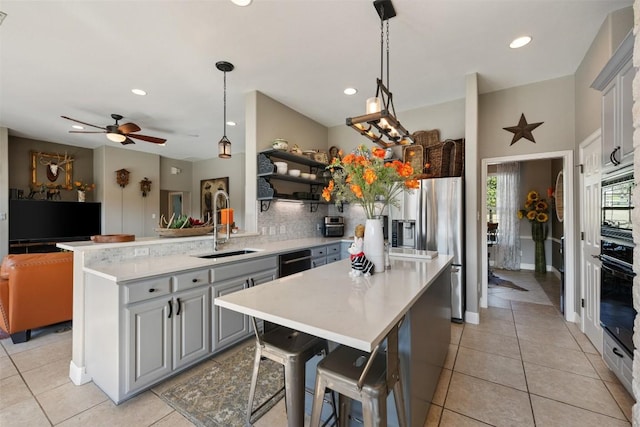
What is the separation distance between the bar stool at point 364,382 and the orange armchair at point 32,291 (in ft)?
10.4

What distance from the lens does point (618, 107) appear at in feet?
5.82

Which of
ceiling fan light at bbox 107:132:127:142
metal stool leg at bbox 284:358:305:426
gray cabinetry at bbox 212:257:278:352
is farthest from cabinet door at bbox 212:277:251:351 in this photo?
ceiling fan light at bbox 107:132:127:142

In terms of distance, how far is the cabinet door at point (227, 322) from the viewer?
7.84ft

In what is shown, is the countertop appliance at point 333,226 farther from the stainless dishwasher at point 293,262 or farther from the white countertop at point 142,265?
the white countertop at point 142,265

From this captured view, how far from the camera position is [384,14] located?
219 cm

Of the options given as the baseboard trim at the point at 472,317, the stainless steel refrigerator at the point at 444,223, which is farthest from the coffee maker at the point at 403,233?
the baseboard trim at the point at 472,317

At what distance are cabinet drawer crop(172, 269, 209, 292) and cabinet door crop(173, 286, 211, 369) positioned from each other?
45 mm

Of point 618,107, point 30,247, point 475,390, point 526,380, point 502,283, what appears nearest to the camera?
point 618,107

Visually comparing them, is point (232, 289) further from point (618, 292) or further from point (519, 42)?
point (519, 42)

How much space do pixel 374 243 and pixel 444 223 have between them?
6.04ft

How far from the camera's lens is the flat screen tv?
509cm

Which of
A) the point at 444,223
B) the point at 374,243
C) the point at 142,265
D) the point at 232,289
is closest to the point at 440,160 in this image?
the point at 444,223

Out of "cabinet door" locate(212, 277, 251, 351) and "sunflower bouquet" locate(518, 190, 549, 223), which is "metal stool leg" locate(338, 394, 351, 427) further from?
"sunflower bouquet" locate(518, 190, 549, 223)

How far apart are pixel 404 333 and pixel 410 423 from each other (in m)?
0.45
